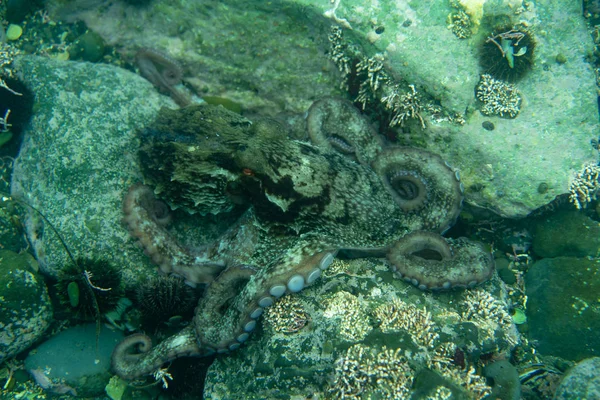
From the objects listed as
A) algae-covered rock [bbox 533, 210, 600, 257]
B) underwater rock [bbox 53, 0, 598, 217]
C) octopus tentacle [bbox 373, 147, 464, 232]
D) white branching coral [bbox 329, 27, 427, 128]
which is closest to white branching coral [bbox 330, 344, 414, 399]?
octopus tentacle [bbox 373, 147, 464, 232]

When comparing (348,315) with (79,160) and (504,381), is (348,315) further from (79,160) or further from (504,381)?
(79,160)

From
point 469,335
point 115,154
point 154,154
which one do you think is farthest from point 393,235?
point 115,154

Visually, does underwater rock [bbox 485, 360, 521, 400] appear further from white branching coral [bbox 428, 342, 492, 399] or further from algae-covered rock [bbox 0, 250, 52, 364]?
algae-covered rock [bbox 0, 250, 52, 364]

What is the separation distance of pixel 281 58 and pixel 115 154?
2841mm

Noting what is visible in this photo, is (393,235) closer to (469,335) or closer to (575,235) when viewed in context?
(469,335)

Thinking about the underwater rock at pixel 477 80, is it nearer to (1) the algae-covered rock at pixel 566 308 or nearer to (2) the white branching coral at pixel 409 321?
(1) the algae-covered rock at pixel 566 308

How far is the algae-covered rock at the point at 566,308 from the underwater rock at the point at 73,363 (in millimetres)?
5805

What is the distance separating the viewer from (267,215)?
4.08 metres

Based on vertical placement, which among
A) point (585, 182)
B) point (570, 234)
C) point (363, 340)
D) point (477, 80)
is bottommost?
point (363, 340)

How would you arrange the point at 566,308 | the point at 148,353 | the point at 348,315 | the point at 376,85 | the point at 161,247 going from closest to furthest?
the point at 348,315, the point at 148,353, the point at 161,247, the point at 566,308, the point at 376,85

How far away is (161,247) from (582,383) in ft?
16.4

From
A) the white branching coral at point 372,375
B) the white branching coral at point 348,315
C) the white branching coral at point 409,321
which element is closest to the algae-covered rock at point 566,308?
the white branching coral at point 409,321

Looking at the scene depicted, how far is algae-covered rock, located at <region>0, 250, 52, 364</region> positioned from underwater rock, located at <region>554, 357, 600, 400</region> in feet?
20.9

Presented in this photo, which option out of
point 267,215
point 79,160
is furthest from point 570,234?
point 79,160
